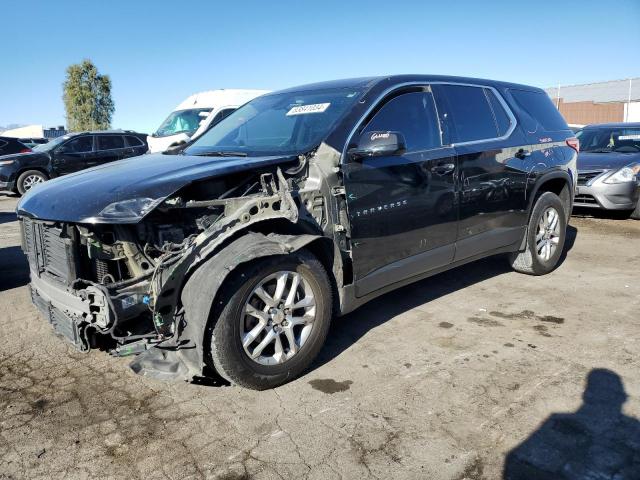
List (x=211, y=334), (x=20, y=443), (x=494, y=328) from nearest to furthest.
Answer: (x=20, y=443)
(x=211, y=334)
(x=494, y=328)

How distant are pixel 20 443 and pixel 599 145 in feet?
32.6

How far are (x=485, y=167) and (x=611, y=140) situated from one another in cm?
639

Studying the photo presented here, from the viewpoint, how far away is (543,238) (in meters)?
5.42

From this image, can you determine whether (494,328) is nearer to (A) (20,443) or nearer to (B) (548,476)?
(B) (548,476)

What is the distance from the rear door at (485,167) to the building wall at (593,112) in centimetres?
3950

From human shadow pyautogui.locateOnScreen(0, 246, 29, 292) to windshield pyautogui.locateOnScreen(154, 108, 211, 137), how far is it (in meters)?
6.62

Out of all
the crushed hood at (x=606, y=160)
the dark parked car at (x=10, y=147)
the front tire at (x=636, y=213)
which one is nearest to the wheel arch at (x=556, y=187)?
the crushed hood at (x=606, y=160)

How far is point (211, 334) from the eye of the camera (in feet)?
9.69

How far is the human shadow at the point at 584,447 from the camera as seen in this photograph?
7.90ft

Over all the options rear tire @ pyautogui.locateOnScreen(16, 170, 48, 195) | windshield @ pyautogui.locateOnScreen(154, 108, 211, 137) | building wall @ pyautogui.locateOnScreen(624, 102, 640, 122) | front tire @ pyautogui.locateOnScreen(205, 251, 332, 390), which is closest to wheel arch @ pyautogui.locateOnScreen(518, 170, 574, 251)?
front tire @ pyautogui.locateOnScreen(205, 251, 332, 390)

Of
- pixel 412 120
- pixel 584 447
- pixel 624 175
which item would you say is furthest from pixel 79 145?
pixel 584 447

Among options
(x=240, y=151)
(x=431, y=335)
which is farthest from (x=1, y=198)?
(x=431, y=335)

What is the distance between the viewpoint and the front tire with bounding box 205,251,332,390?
2.97m

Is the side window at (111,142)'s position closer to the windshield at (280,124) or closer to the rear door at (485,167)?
the windshield at (280,124)
